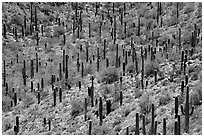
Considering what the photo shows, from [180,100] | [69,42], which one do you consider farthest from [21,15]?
[180,100]

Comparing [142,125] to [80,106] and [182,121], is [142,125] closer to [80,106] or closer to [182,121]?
[182,121]

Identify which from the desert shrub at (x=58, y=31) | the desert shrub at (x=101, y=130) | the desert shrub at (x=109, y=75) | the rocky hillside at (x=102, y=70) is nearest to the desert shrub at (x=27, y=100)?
the rocky hillside at (x=102, y=70)

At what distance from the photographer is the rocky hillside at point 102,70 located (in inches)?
537

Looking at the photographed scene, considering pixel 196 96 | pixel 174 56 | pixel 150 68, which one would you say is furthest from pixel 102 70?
pixel 196 96

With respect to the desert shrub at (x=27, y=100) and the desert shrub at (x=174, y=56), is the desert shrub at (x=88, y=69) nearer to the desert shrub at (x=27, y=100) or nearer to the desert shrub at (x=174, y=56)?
the desert shrub at (x=27, y=100)

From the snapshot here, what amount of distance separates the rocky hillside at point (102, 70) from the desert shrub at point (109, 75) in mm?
38

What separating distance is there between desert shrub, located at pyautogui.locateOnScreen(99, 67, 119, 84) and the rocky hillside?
0.04m

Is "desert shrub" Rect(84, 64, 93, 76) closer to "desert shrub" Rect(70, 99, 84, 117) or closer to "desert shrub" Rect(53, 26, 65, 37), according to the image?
"desert shrub" Rect(70, 99, 84, 117)

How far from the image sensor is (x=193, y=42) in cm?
1800

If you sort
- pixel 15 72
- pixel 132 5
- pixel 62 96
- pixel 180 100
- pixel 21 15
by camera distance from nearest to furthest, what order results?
1. pixel 180 100
2. pixel 62 96
3. pixel 15 72
4. pixel 21 15
5. pixel 132 5

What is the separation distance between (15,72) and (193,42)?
7.23m

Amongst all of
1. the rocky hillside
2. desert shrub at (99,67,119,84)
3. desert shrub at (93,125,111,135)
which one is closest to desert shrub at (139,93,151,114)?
the rocky hillside

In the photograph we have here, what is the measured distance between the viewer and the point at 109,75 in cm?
1736

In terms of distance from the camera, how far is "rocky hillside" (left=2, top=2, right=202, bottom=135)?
537 inches
